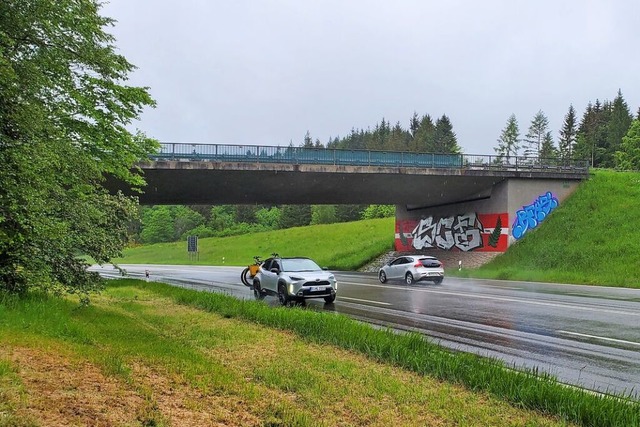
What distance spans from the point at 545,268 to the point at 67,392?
2850 cm

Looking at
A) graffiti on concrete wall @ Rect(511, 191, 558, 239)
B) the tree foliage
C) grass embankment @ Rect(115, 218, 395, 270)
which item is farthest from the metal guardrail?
grass embankment @ Rect(115, 218, 395, 270)

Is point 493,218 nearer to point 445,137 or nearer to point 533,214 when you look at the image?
point 533,214

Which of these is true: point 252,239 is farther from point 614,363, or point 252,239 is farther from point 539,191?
point 614,363

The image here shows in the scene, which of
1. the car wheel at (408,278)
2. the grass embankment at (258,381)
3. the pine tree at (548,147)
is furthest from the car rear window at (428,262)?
the pine tree at (548,147)

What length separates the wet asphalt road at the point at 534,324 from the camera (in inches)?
306

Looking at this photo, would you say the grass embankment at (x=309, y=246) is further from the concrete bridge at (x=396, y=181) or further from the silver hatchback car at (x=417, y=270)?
the silver hatchback car at (x=417, y=270)

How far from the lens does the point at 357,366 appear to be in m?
7.22

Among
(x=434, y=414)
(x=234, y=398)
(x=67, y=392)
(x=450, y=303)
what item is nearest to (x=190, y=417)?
(x=234, y=398)

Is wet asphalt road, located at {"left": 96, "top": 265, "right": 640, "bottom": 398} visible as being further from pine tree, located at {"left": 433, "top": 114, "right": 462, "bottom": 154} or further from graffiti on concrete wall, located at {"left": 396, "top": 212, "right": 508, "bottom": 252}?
pine tree, located at {"left": 433, "top": 114, "right": 462, "bottom": 154}

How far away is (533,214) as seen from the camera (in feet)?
113

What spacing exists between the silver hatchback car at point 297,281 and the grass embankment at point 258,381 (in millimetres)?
5324

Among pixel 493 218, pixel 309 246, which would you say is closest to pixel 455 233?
pixel 493 218

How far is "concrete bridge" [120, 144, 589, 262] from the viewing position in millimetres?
30531

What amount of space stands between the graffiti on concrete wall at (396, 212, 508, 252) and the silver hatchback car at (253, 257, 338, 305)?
20.9 meters
